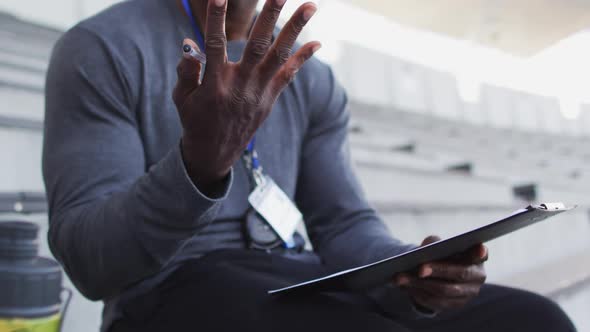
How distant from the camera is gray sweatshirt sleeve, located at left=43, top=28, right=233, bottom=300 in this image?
290 millimetres

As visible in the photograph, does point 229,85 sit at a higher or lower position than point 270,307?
higher

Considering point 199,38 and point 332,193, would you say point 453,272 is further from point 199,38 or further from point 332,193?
point 199,38

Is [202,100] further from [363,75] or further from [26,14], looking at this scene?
[363,75]

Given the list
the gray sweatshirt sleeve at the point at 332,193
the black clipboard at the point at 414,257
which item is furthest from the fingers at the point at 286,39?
the gray sweatshirt sleeve at the point at 332,193

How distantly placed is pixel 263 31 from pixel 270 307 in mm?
166

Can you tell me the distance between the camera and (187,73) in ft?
0.81

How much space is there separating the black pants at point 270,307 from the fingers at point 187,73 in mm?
132

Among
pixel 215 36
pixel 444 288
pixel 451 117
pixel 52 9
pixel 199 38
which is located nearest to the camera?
pixel 215 36

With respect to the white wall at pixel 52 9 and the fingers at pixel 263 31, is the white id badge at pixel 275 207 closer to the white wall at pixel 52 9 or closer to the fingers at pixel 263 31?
the fingers at pixel 263 31

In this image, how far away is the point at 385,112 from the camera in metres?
1.91

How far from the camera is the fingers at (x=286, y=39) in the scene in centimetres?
25

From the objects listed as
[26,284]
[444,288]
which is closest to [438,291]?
[444,288]

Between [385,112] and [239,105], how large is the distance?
1707 millimetres

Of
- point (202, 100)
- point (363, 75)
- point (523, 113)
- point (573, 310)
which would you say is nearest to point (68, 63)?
point (202, 100)
